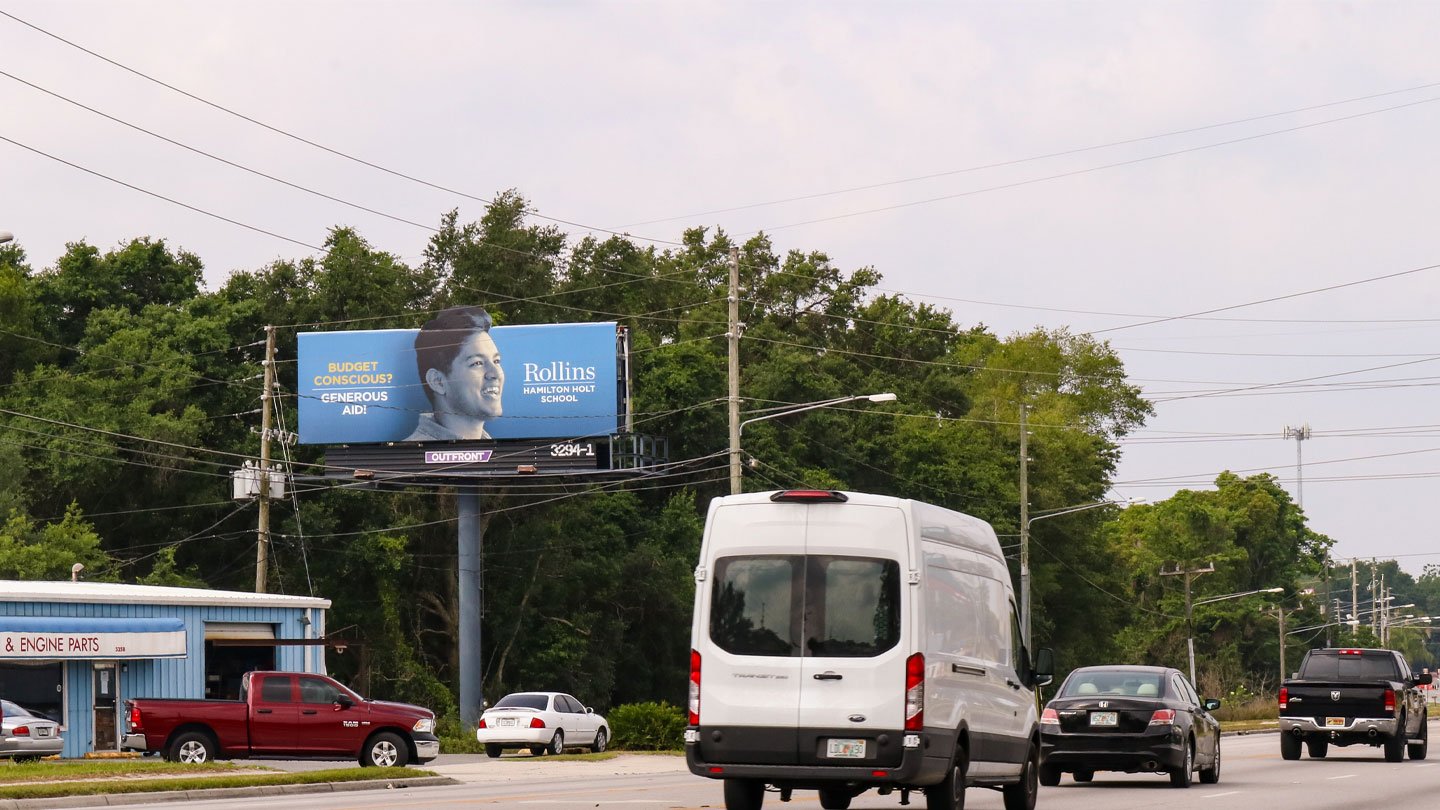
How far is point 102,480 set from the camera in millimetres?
64938

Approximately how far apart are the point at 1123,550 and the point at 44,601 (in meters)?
91.7

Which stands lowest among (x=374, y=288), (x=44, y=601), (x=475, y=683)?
(x=475, y=683)

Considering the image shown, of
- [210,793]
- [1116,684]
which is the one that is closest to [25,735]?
[210,793]

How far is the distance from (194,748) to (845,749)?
17.7 metres

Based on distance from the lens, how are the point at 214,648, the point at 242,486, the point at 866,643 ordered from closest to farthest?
the point at 866,643
the point at 214,648
the point at 242,486

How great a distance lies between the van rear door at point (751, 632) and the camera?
15992 mm

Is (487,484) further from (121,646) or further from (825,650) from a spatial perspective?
(825,650)

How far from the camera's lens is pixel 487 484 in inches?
2274

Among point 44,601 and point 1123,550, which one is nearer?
point 44,601

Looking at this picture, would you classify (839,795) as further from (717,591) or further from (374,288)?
(374,288)

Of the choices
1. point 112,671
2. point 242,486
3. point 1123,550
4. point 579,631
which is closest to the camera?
point 112,671

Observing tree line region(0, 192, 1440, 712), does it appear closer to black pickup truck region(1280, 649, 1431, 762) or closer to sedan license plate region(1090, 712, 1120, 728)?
black pickup truck region(1280, 649, 1431, 762)

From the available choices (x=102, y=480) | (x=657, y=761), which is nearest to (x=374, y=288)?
(x=102, y=480)

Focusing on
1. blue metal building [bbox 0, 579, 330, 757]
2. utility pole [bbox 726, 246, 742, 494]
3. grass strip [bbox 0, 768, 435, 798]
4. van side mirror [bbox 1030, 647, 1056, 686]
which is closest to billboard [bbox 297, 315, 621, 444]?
utility pole [bbox 726, 246, 742, 494]
